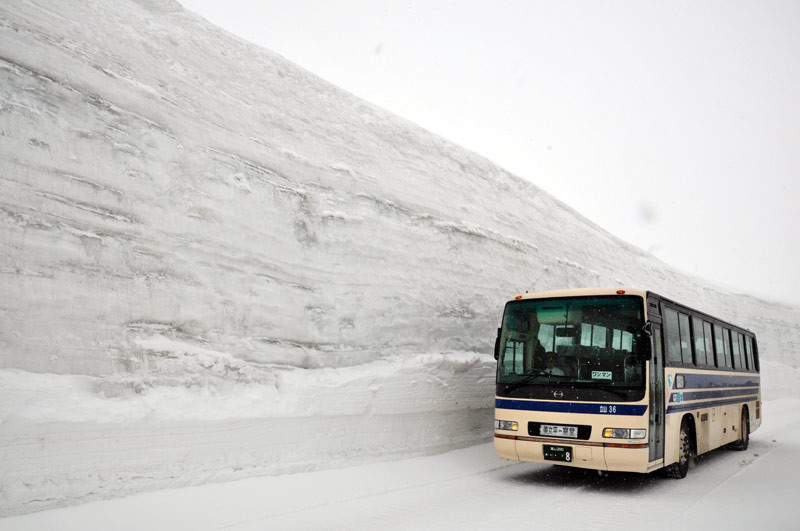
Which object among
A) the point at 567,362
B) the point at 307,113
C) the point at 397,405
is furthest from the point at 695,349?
the point at 307,113

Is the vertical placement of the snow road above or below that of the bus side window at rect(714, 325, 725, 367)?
below

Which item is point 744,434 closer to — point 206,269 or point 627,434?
point 627,434

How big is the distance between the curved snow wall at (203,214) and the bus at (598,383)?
9.31ft

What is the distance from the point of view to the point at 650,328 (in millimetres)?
7672

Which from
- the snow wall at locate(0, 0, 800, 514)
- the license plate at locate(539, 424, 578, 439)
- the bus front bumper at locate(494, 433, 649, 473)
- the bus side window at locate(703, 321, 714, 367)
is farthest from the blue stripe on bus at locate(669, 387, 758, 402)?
the snow wall at locate(0, 0, 800, 514)

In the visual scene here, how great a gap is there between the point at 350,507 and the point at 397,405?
3.11 metres

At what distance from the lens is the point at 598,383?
7.55 m

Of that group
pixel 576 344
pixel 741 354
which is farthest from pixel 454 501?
pixel 741 354

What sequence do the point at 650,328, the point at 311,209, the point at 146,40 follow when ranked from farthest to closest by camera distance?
the point at 311,209
the point at 146,40
the point at 650,328

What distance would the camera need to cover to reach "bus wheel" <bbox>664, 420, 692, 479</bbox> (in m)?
8.66

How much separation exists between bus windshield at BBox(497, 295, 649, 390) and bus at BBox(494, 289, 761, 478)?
0.04ft

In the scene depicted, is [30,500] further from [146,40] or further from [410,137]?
[410,137]

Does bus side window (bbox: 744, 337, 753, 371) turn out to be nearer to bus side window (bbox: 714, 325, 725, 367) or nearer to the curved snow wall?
bus side window (bbox: 714, 325, 725, 367)

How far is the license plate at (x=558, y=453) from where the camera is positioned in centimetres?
754
